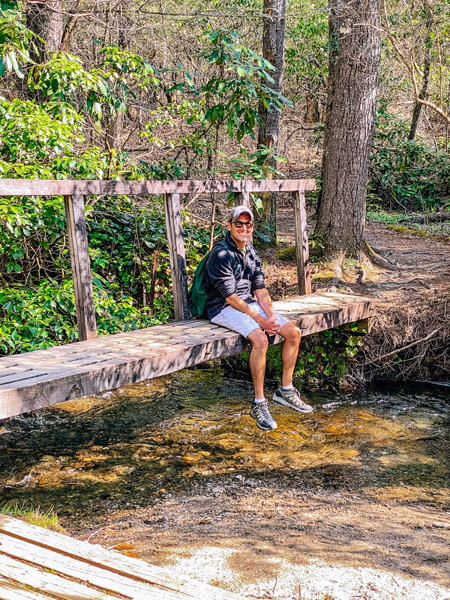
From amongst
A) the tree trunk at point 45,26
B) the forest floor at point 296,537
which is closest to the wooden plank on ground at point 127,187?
the forest floor at point 296,537

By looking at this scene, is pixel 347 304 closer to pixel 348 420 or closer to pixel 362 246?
pixel 348 420

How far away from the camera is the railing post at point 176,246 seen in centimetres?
610

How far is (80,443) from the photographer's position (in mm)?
6133

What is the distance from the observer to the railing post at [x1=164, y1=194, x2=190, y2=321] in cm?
610

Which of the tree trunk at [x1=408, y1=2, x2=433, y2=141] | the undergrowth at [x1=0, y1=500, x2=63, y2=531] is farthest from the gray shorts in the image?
the tree trunk at [x1=408, y1=2, x2=433, y2=141]

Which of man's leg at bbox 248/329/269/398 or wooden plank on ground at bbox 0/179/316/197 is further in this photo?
man's leg at bbox 248/329/269/398

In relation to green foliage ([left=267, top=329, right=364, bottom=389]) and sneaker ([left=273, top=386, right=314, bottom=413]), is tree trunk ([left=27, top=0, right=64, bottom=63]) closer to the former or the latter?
green foliage ([left=267, top=329, right=364, bottom=389])

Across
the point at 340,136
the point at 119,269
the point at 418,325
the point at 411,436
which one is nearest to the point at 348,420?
the point at 411,436

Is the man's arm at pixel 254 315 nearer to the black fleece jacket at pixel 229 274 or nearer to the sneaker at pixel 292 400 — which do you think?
the black fleece jacket at pixel 229 274

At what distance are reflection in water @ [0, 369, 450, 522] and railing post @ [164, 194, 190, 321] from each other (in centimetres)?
124

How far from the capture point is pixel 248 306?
571 cm

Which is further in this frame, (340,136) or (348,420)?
(340,136)

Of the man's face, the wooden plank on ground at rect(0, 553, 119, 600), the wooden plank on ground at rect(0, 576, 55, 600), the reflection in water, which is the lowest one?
the reflection in water

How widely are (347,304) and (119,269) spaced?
3.05 m
